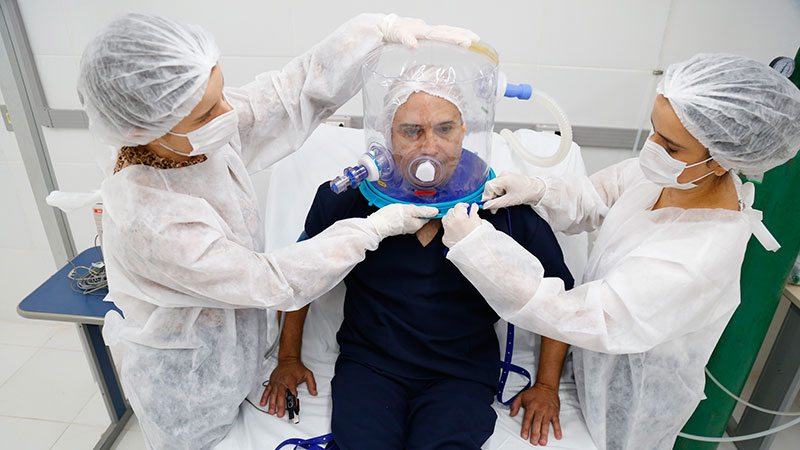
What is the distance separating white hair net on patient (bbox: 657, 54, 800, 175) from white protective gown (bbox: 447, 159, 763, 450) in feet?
0.46

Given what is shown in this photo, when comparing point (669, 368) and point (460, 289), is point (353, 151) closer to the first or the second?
point (460, 289)

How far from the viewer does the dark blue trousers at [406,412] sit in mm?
1198

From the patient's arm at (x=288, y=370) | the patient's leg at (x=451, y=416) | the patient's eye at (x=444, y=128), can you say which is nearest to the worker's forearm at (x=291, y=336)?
the patient's arm at (x=288, y=370)

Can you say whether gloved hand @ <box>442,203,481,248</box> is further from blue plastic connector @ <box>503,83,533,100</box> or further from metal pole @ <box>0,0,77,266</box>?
metal pole @ <box>0,0,77,266</box>

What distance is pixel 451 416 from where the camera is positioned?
1.24 m

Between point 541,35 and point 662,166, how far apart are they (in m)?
0.90

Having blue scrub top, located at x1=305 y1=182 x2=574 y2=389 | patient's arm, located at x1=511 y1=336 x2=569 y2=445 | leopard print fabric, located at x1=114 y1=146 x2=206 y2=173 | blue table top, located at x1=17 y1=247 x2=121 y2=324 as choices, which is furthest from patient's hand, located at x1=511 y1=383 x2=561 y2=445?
blue table top, located at x1=17 y1=247 x2=121 y2=324

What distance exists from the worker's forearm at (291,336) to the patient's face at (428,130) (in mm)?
579

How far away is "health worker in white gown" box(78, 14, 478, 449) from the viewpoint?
36.1 inches

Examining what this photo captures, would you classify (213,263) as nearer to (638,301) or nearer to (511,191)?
(511,191)

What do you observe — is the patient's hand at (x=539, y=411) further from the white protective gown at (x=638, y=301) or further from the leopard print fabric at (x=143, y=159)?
the leopard print fabric at (x=143, y=159)

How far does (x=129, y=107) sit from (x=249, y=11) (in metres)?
1.09

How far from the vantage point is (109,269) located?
109cm

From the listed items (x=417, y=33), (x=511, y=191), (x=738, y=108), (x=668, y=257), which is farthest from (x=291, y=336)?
(x=738, y=108)
